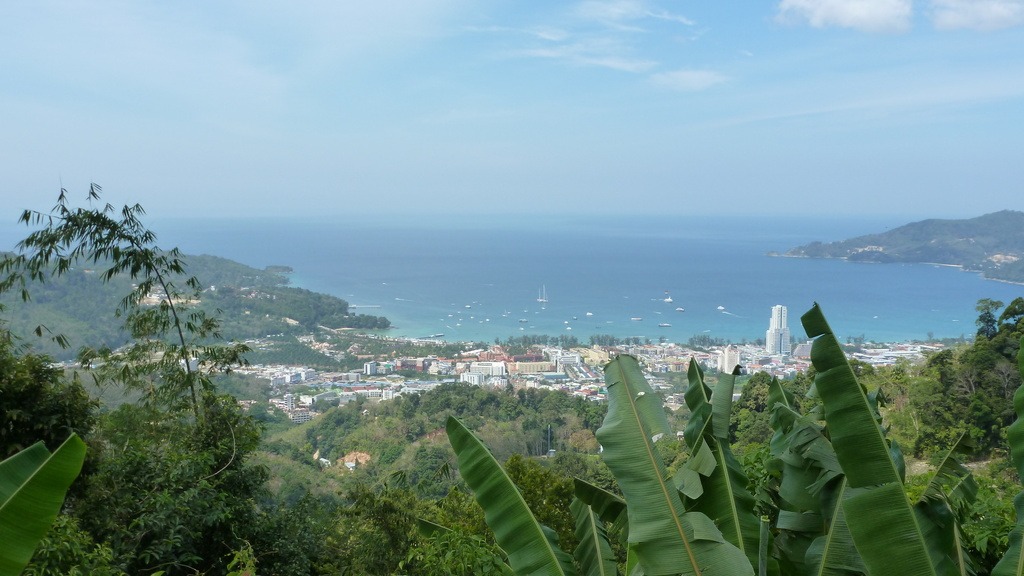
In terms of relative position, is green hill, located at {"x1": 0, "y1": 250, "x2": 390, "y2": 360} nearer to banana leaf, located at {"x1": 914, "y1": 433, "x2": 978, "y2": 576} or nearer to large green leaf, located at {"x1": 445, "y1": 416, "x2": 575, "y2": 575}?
large green leaf, located at {"x1": 445, "y1": 416, "x2": 575, "y2": 575}

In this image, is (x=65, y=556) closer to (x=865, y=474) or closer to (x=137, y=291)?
(x=865, y=474)

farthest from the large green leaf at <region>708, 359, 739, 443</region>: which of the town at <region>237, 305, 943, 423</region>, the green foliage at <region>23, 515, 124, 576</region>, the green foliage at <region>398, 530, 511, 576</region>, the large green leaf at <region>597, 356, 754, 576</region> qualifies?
the town at <region>237, 305, 943, 423</region>

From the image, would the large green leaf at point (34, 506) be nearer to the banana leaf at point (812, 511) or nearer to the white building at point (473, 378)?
the banana leaf at point (812, 511)

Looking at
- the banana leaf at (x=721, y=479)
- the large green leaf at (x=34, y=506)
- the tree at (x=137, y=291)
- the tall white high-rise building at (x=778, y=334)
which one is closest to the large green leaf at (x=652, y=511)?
the banana leaf at (x=721, y=479)

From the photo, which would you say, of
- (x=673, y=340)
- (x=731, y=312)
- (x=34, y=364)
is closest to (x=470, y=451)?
(x=34, y=364)

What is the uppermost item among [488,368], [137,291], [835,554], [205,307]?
[137,291]

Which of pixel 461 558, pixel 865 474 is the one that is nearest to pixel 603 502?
pixel 461 558
